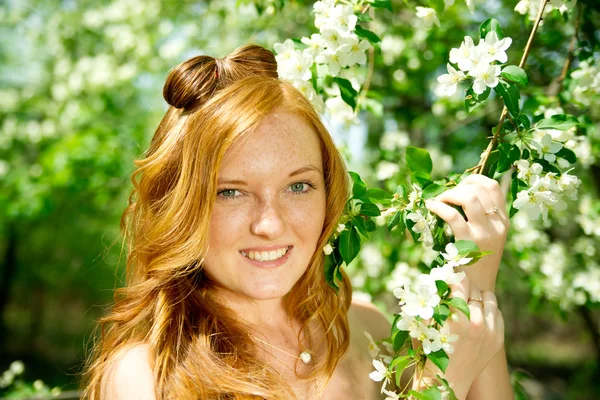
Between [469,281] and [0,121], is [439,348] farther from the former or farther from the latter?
[0,121]

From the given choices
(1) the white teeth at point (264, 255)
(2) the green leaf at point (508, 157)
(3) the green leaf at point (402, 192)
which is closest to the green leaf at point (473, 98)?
(2) the green leaf at point (508, 157)

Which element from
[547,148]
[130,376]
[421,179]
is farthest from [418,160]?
[130,376]

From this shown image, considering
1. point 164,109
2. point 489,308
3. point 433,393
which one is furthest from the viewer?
point 164,109

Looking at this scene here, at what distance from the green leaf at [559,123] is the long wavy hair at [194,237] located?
1.62 feet

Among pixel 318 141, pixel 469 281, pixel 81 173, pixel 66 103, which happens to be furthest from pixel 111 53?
pixel 469 281

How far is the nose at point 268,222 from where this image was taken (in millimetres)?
1397

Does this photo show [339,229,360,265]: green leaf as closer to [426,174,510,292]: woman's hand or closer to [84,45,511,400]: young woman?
[84,45,511,400]: young woman

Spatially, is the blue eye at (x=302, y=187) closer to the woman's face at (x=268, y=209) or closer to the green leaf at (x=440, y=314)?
the woman's face at (x=268, y=209)

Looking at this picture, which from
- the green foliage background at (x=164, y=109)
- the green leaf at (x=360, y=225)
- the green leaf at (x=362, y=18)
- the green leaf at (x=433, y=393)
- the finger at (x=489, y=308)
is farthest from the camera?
the green foliage background at (x=164, y=109)

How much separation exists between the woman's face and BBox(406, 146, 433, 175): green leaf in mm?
222

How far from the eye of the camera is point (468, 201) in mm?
1339

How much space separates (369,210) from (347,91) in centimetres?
43

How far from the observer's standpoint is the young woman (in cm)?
139

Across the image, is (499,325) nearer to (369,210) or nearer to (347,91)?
(369,210)
